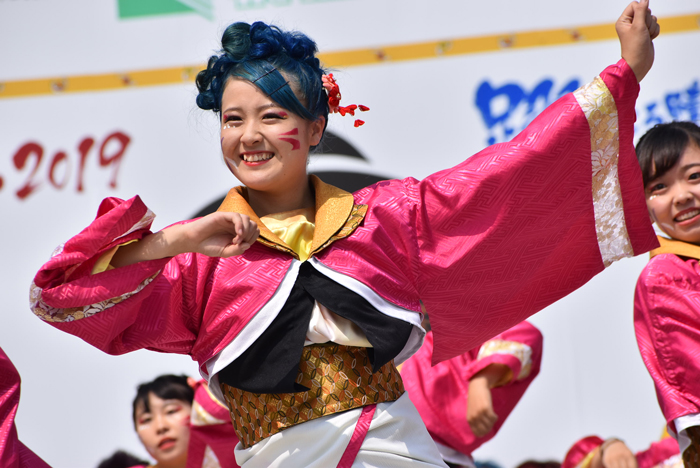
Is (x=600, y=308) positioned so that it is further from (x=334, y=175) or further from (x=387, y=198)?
(x=387, y=198)

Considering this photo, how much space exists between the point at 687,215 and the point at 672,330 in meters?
0.34

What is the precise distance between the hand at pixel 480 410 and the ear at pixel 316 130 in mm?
1048

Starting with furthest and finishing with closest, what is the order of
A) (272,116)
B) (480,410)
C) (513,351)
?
(513,351) → (480,410) → (272,116)

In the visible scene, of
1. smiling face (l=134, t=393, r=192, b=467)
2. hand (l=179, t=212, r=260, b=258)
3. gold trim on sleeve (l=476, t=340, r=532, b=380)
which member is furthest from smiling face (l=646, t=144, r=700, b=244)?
smiling face (l=134, t=393, r=192, b=467)

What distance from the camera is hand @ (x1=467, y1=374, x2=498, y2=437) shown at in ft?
7.19

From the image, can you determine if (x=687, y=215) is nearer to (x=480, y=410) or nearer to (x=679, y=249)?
(x=679, y=249)

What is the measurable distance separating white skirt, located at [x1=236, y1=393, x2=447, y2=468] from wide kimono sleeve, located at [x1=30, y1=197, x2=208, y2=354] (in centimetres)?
29

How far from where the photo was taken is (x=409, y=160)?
117 inches

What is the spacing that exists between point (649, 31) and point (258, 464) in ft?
4.00

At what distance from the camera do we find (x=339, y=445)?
1.37m

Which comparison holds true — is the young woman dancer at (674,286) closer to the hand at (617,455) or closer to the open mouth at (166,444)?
the hand at (617,455)

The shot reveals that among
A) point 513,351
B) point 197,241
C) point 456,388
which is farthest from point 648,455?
point 197,241

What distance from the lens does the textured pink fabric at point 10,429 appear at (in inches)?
61.7

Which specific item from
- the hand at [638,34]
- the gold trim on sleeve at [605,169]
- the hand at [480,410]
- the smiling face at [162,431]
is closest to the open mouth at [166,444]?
the smiling face at [162,431]
